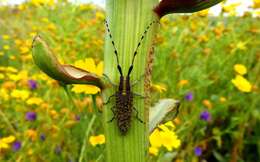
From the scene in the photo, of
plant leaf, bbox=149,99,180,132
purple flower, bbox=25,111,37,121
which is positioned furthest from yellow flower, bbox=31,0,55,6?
plant leaf, bbox=149,99,180,132

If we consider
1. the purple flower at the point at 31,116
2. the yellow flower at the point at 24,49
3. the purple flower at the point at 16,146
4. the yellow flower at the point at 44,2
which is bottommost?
the purple flower at the point at 16,146

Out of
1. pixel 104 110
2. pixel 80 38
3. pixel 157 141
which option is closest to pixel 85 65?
pixel 157 141

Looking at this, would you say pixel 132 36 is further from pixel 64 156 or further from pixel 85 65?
pixel 64 156

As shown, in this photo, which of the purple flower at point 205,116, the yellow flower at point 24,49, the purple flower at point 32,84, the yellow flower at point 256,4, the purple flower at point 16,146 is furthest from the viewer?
the yellow flower at point 24,49

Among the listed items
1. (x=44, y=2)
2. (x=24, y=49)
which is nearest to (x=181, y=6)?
(x=24, y=49)

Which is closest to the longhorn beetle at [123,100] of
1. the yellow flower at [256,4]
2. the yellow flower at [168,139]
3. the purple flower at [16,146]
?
the yellow flower at [168,139]

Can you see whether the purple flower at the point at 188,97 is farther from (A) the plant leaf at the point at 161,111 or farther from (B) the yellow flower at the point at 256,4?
(A) the plant leaf at the point at 161,111

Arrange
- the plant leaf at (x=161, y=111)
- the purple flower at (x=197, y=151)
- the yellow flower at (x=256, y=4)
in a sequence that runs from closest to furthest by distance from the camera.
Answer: the plant leaf at (x=161, y=111) → the purple flower at (x=197, y=151) → the yellow flower at (x=256, y=4)
